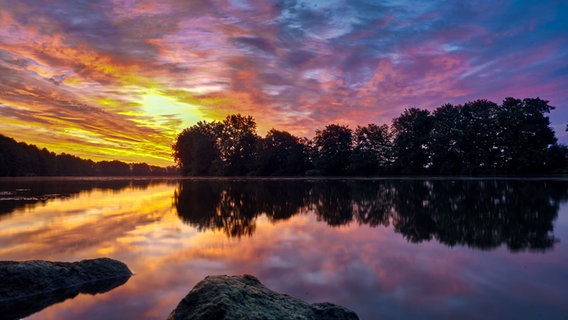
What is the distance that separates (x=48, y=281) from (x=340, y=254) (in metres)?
5.88

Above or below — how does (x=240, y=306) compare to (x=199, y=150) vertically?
below

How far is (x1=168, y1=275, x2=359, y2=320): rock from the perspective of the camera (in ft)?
11.8

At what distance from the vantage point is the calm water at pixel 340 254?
5.32m

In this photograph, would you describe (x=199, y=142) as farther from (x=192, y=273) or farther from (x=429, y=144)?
(x=192, y=273)

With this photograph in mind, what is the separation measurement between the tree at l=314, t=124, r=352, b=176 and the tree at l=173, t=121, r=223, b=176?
90.2ft

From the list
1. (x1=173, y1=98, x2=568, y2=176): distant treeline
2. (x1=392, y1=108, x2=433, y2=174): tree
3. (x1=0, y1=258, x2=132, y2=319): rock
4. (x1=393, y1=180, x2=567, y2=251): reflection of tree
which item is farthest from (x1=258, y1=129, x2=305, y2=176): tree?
(x1=0, y1=258, x2=132, y2=319): rock

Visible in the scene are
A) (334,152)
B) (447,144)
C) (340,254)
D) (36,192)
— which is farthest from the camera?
(334,152)

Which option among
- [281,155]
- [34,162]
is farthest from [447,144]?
[34,162]

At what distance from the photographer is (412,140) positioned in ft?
229

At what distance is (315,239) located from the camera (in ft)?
33.8

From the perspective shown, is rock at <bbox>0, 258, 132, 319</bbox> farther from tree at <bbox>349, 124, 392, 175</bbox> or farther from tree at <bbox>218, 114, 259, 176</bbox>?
tree at <bbox>218, 114, 259, 176</bbox>

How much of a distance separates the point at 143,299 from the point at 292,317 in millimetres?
2985

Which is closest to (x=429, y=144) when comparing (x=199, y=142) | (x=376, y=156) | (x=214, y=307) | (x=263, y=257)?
(x=376, y=156)

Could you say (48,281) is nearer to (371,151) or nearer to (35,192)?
(35,192)
